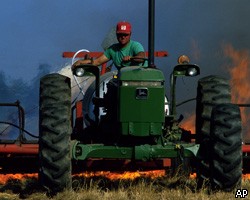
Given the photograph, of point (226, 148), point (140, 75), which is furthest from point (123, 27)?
point (226, 148)

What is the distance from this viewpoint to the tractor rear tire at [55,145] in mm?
9812

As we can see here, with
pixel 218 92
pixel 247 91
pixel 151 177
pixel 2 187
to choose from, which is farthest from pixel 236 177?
pixel 247 91

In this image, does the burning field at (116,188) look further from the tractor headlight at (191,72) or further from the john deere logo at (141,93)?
the tractor headlight at (191,72)

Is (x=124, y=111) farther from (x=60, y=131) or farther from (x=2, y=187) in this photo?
(x=2, y=187)

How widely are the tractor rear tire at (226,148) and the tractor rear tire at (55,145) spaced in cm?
184

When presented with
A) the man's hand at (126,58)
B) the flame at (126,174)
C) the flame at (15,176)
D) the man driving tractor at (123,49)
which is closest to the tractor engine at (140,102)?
the man's hand at (126,58)

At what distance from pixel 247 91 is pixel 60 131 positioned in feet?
56.9

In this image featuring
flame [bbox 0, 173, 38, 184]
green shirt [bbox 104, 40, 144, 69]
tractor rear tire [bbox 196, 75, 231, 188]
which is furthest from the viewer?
flame [bbox 0, 173, 38, 184]

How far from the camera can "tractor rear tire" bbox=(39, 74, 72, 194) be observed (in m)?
9.81

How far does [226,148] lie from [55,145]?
2.14m

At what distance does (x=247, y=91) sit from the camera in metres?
26.4

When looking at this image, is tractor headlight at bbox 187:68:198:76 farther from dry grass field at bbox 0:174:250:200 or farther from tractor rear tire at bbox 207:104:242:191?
dry grass field at bbox 0:174:250:200

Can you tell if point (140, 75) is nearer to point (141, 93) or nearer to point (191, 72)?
point (141, 93)

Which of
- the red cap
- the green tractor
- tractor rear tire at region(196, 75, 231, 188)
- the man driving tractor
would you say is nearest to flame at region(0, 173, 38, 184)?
the man driving tractor
